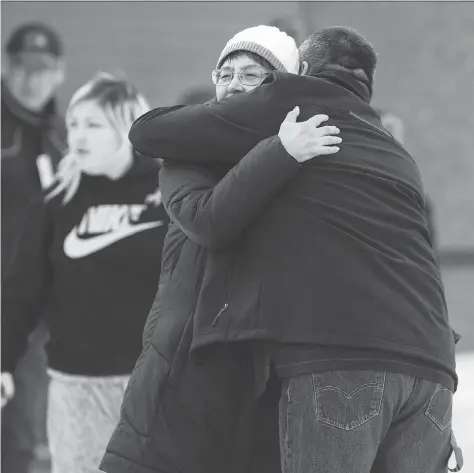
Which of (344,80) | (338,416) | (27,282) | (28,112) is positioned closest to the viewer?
(338,416)

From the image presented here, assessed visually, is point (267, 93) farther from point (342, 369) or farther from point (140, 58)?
point (140, 58)

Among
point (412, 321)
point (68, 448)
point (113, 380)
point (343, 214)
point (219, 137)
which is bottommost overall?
point (68, 448)

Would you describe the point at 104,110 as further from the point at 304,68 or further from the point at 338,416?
the point at 338,416

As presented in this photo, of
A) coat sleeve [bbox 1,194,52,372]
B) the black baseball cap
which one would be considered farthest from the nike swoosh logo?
the black baseball cap

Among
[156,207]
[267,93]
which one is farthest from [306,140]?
[156,207]

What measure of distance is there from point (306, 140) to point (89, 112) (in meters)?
1.70

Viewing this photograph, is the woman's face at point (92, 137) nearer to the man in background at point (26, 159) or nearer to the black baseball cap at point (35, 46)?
the man in background at point (26, 159)

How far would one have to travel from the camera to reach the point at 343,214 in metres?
1.85

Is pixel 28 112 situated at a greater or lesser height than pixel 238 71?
lesser

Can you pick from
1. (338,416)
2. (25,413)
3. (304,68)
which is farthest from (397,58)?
(338,416)

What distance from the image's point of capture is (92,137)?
339 cm

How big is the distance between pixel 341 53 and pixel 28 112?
3.01 m

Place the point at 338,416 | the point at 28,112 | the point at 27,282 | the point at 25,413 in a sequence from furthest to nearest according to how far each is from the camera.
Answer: the point at 28,112, the point at 25,413, the point at 27,282, the point at 338,416

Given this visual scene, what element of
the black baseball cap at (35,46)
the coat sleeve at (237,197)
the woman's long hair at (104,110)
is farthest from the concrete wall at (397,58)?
the coat sleeve at (237,197)
